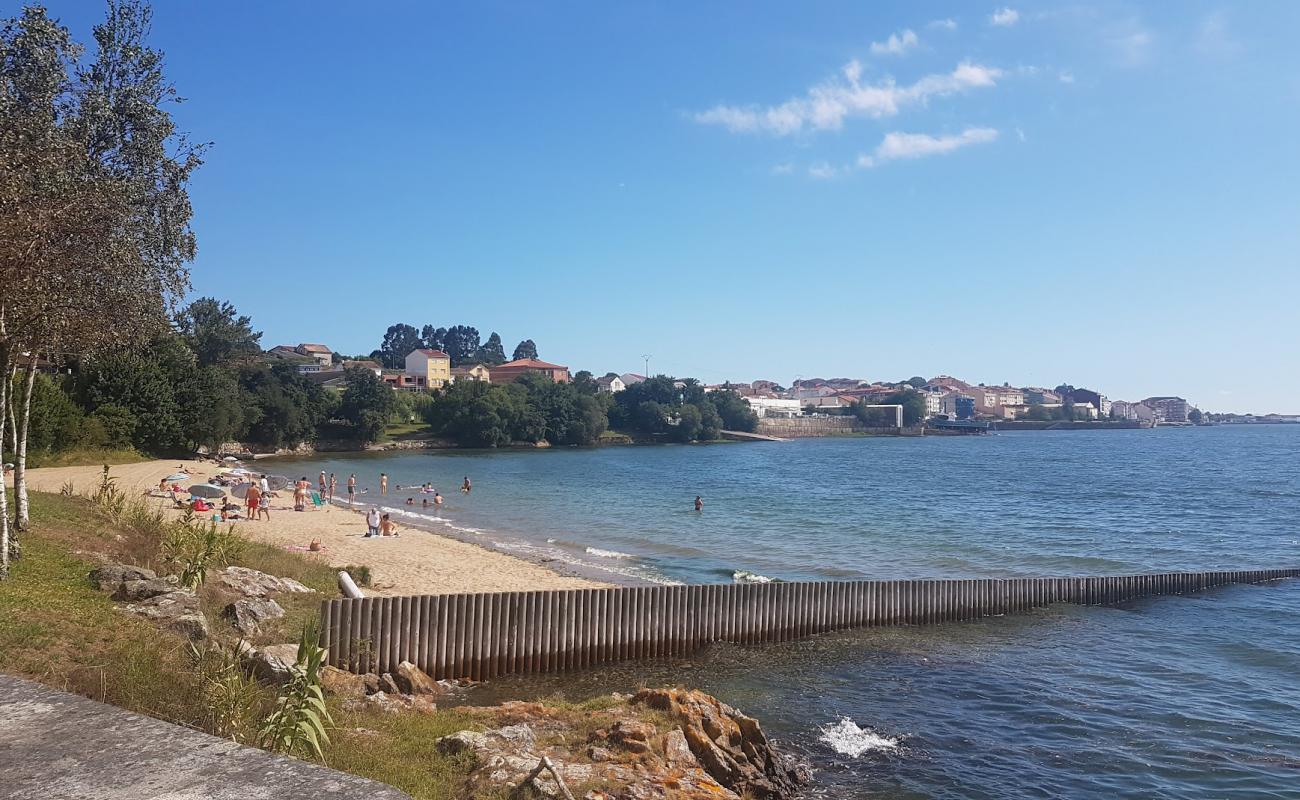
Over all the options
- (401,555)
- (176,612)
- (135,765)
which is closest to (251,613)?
(176,612)

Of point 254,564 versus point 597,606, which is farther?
point 254,564

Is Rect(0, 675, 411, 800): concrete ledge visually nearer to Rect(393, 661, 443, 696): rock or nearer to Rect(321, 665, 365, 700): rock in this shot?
Rect(321, 665, 365, 700): rock

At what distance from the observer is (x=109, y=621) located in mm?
Result: 10930

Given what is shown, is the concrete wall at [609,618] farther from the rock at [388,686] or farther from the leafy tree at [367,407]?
the leafy tree at [367,407]

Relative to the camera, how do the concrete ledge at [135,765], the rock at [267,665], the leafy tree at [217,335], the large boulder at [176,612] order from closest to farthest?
1. the concrete ledge at [135,765]
2. the rock at [267,665]
3. the large boulder at [176,612]
4. the leafy tree at [217,335]

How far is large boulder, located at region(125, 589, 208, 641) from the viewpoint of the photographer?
11648 millimetres

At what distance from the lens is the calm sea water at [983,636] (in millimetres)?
13594

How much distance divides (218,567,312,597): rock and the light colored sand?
13.5ft

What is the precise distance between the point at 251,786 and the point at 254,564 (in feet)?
56.7

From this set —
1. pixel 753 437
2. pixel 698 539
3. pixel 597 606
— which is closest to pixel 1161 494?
pixel 698 539

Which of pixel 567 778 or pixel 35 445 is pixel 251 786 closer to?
pixel 567 778

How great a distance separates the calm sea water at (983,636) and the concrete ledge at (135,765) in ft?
31.4

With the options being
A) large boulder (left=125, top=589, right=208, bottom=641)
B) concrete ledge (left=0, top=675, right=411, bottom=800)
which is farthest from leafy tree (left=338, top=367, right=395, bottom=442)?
concrete ledge (left=0, top=675, right=411, bottom=800)

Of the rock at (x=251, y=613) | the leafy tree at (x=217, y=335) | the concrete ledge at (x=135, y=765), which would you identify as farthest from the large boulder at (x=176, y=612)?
the leafy tree at (x=217, y=335)
